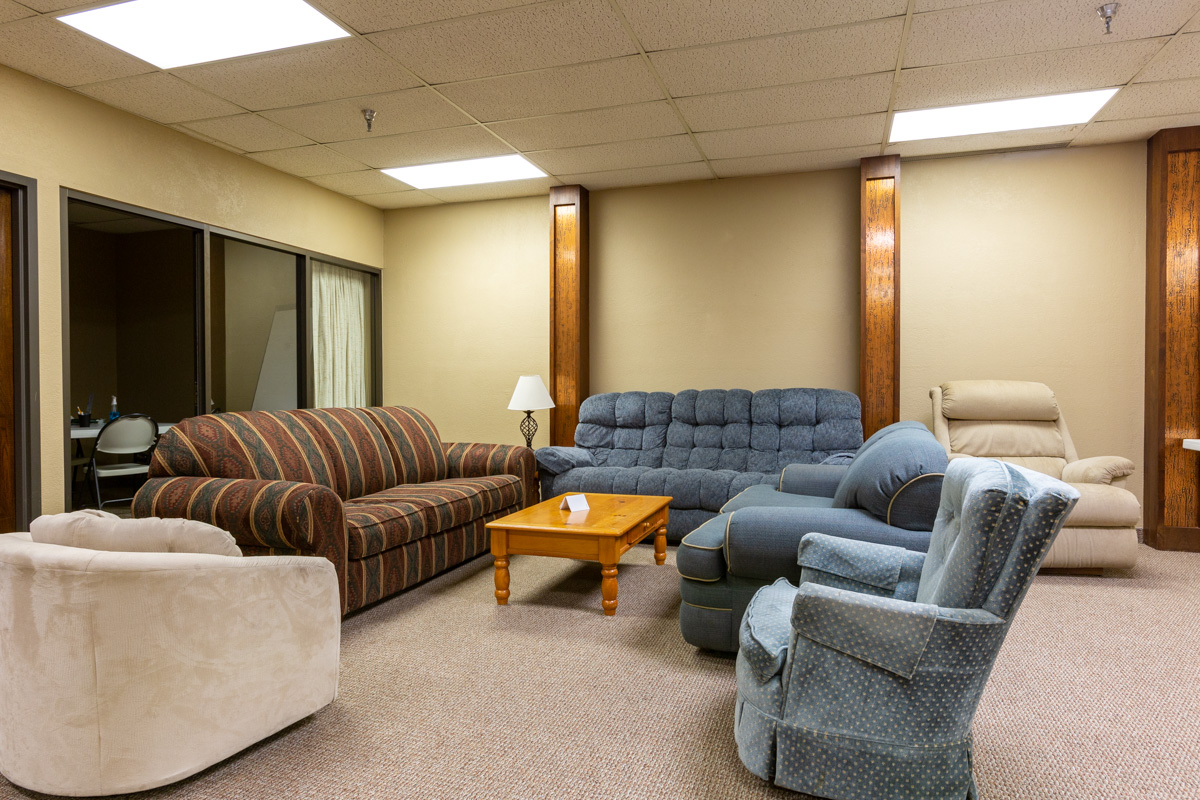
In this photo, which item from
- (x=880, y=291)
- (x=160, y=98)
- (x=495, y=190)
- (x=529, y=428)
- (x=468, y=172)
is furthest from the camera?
(x=495, y=190)

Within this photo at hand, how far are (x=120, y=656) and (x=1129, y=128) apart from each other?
225 inches

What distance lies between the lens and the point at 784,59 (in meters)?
3.48

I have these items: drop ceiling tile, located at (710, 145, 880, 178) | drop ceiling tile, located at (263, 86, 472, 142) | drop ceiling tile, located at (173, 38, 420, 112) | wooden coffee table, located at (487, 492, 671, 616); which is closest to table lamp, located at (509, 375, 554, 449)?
wooden coffee table, located at (487, 492, 671, 616)

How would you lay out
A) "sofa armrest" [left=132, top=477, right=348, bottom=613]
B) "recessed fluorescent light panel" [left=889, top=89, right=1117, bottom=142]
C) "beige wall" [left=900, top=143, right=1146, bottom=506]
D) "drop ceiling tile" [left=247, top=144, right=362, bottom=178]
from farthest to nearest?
"drop ceiling tile" [left=247, top=144, right=362, bottom=178] < "beige wall" [left=900, top=143, right=1146, bottom=506] < "recessed fluorescent light panel" [left=889, top=89, right=1117, bottom=142] < "sofa armrest" [left=132, top=477, right=348, bottom=613]

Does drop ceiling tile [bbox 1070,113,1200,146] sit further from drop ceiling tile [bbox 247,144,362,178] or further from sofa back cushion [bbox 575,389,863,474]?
drop ceiling tile [bbox 247,144,362,178]

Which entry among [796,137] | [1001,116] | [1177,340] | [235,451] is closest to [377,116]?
[235,451]

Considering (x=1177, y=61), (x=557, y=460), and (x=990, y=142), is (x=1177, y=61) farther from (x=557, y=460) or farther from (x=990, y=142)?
(x=557, y=460)

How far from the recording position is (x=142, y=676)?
Result: 5.45 feet

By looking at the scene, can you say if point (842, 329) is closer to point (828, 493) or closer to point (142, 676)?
point (828, 493)

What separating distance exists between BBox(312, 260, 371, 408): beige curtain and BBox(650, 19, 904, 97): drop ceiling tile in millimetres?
3492

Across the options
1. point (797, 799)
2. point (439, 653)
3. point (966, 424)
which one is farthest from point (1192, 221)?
point (439, 653)

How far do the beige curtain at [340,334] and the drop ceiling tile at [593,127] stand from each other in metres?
2.24

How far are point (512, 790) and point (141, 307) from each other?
24.6 ft

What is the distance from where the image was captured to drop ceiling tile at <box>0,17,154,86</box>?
3154 mm
